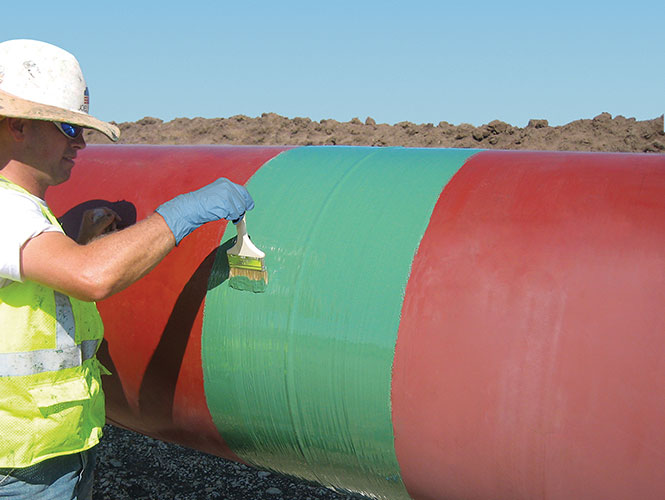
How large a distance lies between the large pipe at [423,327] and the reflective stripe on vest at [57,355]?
0.43 m

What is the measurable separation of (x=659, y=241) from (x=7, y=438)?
1580mm

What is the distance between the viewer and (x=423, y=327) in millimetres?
1684

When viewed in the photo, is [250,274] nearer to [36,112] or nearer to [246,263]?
[246,263]

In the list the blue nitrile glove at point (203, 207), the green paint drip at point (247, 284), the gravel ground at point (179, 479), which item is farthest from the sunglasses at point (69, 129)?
the gravel ground at point (179, 479)

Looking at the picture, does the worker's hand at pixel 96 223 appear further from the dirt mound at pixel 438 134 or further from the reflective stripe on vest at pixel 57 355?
the dirt mound at pixel 438 134

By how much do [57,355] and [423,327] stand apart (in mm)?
904

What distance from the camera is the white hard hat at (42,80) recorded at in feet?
5.34

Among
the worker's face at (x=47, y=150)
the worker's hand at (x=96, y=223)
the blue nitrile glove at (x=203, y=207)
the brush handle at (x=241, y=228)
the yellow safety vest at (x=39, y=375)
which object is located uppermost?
the worker's face at (x=47, y=150)

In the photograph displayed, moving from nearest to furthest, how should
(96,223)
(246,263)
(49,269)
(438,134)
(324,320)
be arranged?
(49,269)
(324,320)
(246,263)
(96,223)
(438,134)

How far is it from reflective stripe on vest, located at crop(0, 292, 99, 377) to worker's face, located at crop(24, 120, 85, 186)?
0.31 metres

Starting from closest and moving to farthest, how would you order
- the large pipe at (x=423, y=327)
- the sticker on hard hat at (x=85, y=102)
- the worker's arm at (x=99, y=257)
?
the worker's arm at (x=99, y=257) < the large pipe at (x=423, y=327) < the sticker on hard hat at (x=85, y=102)

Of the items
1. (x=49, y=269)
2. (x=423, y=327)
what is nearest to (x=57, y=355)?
(x=49, y=269)

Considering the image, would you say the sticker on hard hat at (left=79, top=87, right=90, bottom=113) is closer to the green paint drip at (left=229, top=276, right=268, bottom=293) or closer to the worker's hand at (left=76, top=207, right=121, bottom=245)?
the worker's hand at (left=76, top=207, right=121, bottom=245)

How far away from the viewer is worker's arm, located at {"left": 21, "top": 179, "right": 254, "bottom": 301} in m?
1.42
